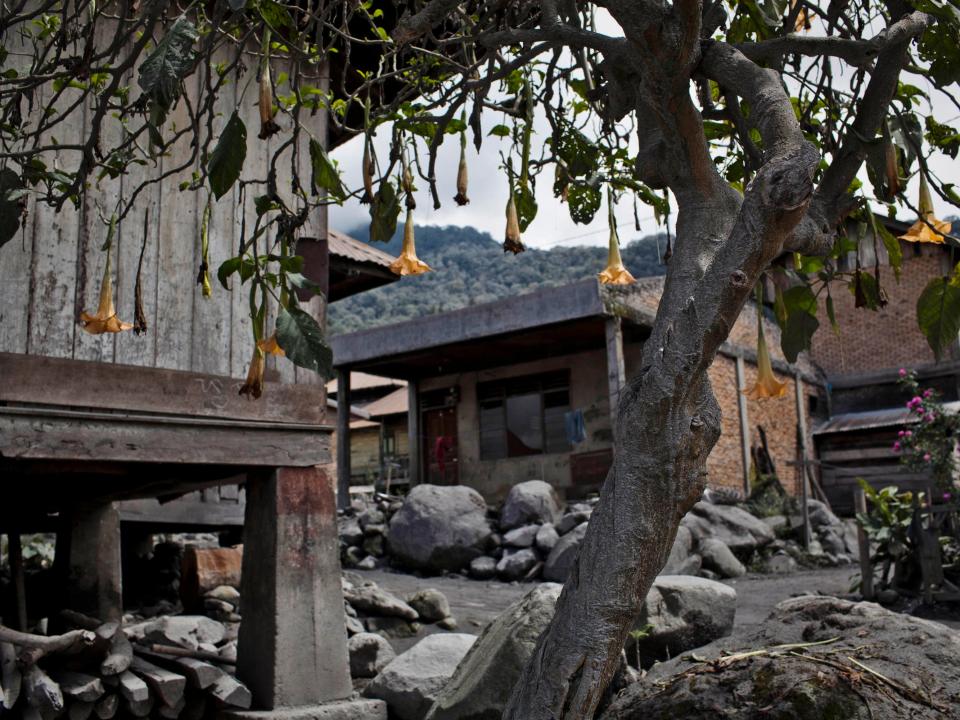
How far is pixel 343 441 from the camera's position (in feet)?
61.2

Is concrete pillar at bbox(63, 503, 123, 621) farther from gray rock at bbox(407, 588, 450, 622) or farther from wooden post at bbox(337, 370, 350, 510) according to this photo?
wooden post at bbox(337, 370, 350, 510)

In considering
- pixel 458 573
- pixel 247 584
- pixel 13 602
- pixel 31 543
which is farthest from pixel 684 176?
pixel 31 543

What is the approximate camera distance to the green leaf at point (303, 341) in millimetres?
2793

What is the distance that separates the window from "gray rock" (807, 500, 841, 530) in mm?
4684

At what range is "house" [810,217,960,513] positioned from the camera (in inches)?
813

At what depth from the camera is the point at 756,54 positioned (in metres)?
3.01

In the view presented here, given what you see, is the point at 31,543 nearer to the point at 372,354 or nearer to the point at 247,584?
the point at 372,354

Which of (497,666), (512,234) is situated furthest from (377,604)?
(512,234)

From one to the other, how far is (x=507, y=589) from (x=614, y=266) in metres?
9.85

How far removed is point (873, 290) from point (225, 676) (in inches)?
156

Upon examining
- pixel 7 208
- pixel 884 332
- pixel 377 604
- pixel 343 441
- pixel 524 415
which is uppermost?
pixel 884 332

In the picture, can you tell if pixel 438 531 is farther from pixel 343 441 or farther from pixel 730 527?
pixel 730 527

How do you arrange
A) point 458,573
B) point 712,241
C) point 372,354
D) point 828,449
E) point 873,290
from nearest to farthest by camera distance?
point 712,241 < point 873,290 < point 458,573 < point 372,354 < point 828,449

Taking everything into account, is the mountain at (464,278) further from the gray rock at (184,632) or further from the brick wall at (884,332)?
the gray rock at (184,632)
